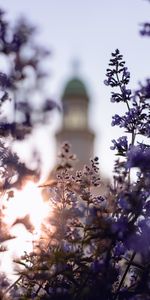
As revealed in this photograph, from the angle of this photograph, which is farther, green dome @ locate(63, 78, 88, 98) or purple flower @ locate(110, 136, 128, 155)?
green dome @ locate(63, 78, 88, 98)

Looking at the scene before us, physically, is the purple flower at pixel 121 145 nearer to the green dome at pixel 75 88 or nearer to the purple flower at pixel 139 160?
the purple flower at pixel 139 160

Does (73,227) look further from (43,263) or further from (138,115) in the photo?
(138,115)

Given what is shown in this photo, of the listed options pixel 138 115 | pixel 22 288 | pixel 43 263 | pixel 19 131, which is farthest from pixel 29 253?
pixel 138 115

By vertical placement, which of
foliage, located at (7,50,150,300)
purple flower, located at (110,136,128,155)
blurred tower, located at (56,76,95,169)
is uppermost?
blurred tower, located at (56,76,95,169)

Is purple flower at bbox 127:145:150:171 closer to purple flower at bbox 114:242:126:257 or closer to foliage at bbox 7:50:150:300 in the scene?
foliage at bbox 7:50:150:300

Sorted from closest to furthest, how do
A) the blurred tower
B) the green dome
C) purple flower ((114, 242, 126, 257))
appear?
1. purple flower ((114, 242, 126, 257))
2. the blurred tower
3. the green dome

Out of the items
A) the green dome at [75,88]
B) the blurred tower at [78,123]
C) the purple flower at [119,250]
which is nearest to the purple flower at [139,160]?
the purple flower at [119,250]

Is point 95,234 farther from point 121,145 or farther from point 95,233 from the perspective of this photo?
point 121,145

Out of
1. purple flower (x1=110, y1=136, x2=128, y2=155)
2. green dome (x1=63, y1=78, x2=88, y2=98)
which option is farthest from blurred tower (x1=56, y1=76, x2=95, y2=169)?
purple flower (x1=110, y1=136, x2=128, y2=155)
